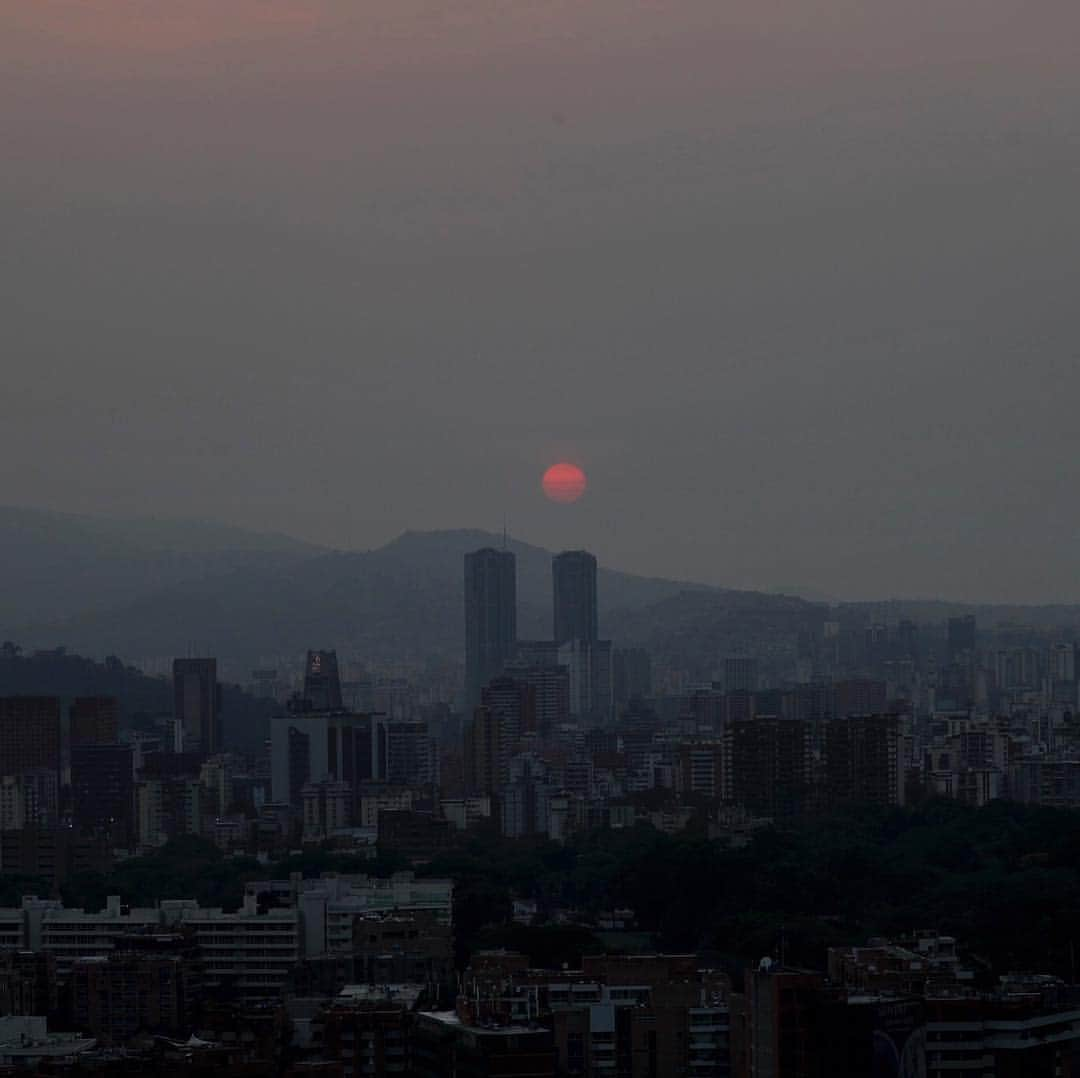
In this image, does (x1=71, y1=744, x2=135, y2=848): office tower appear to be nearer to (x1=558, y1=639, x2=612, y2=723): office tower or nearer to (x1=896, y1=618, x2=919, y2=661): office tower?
(x1=558, y1=639, x2=612, y2=723): office tower

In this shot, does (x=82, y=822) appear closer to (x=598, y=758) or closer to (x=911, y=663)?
(x=598, y=758)

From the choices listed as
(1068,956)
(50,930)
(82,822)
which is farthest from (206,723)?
(1068,956)

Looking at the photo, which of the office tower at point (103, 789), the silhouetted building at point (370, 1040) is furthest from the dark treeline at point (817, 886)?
the office tower at point (103, 789)

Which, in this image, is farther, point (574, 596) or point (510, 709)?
point (574, 596)

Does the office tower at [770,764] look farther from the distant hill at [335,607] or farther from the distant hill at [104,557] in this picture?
the distant hill at [104,557]

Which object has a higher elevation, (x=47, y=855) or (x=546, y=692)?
(x=546, y=692)

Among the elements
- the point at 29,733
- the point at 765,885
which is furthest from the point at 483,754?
the point at 765,885

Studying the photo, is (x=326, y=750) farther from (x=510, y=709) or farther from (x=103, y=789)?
(x=510, y=709)
